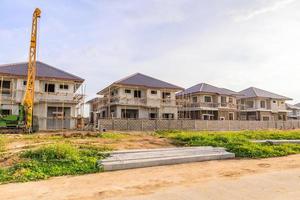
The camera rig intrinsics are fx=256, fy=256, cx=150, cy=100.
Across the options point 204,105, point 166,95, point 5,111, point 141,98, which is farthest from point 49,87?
point 204,105

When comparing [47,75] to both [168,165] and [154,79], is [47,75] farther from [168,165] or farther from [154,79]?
[168,165]

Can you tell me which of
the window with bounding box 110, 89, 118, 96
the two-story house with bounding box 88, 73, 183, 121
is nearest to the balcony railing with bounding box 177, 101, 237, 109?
the two-story house with bounding box 88, 73, 183, 121

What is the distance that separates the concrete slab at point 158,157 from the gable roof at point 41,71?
20784mm

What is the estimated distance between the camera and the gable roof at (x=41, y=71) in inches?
1094

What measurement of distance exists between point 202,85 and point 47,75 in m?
24.3

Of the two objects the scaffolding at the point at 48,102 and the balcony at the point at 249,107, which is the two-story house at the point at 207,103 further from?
the scaffolding at the point at 48,102

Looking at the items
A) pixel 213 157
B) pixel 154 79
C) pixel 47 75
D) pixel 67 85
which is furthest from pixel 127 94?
pixel 213 157

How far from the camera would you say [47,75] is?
2895 centimetres

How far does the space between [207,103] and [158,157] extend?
30.7m

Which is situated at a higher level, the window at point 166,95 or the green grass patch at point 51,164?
the window at point 166,95

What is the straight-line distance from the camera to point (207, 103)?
40.1 metres

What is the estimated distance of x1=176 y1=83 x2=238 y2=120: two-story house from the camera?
131 feet

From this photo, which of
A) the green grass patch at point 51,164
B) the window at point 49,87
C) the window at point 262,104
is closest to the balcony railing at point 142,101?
the window at point 49,87

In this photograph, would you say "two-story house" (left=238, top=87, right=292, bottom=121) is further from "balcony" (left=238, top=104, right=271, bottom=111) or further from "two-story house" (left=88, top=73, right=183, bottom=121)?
"two-story house" (left=88, top=73, right=183, bottom=121)
